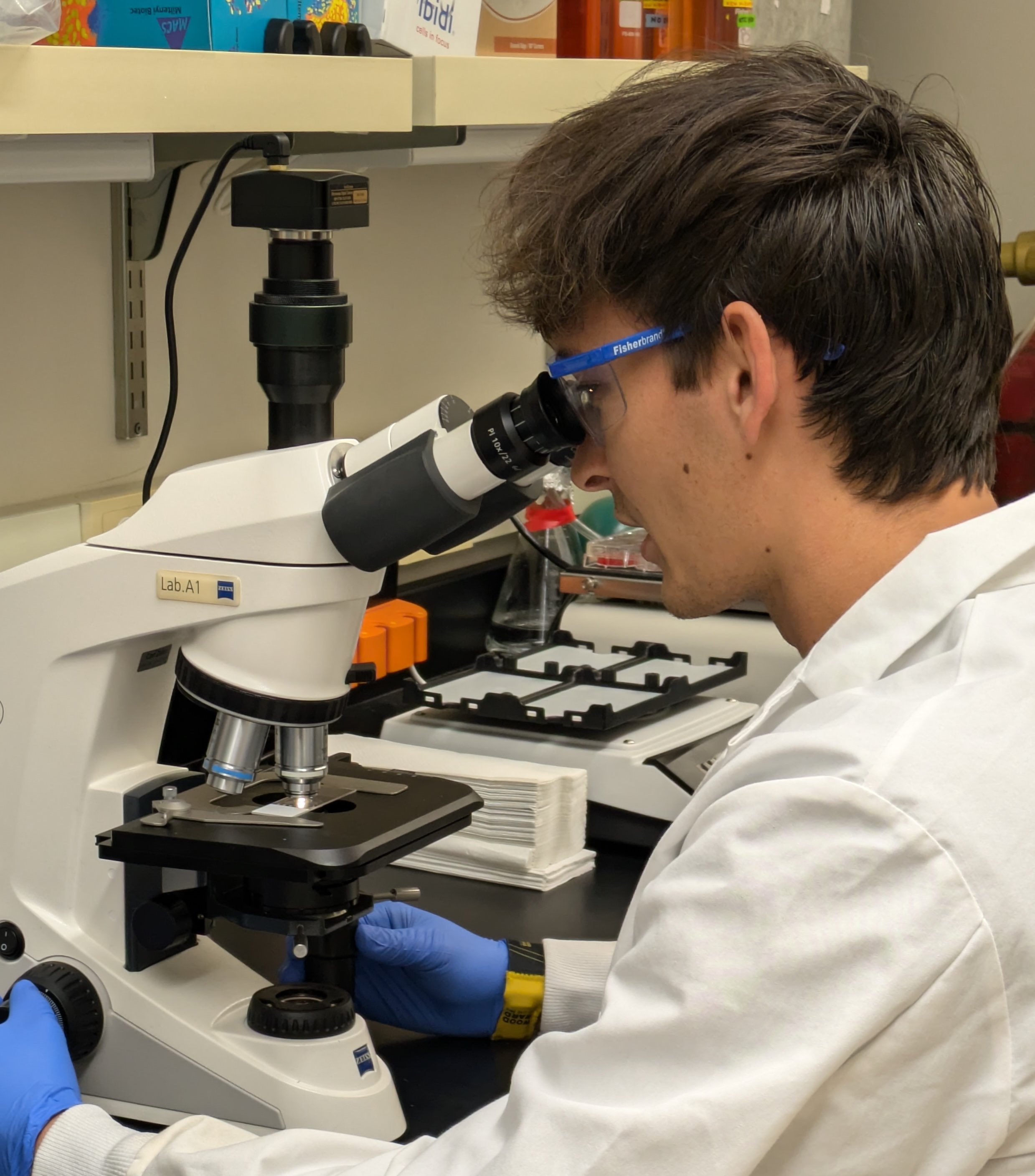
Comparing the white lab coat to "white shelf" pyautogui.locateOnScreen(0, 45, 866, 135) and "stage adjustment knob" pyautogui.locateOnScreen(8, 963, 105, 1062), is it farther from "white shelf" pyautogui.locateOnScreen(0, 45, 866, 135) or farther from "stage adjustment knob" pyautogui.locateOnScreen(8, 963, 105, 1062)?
"white shelf" pyautogui.locateOnScreen(0, 45, 866, 135)

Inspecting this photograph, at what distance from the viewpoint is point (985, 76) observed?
9.32 feet

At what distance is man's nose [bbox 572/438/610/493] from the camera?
1.14m

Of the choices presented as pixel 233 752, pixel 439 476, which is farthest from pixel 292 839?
pixel 439 476

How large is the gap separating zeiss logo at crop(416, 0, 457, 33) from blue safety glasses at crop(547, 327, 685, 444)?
60 centimetres

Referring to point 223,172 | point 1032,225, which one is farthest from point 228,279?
point 1032,225

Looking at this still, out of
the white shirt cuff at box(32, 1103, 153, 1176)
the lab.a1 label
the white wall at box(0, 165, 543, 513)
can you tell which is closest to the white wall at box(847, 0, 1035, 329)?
the white wall at box(0, 165, 543, 513)

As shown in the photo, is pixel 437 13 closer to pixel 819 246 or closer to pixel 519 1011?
pixel 819 246

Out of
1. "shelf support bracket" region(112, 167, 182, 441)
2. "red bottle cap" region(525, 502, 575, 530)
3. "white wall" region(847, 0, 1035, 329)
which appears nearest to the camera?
"shelf support bracket" region(112, 167, 182, 441)

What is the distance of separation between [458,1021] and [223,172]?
111 cm

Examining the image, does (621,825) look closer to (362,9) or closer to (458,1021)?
Result: (458,1021)

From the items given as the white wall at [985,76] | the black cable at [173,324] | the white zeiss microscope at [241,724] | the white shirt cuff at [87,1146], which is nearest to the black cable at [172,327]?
the black cable at [173,324]

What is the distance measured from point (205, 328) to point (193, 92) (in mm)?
743

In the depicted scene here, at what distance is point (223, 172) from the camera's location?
73.7 inches

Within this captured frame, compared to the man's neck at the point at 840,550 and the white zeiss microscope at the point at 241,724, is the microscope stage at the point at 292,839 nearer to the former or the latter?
the white zeiss microscope at the point at 241,724
